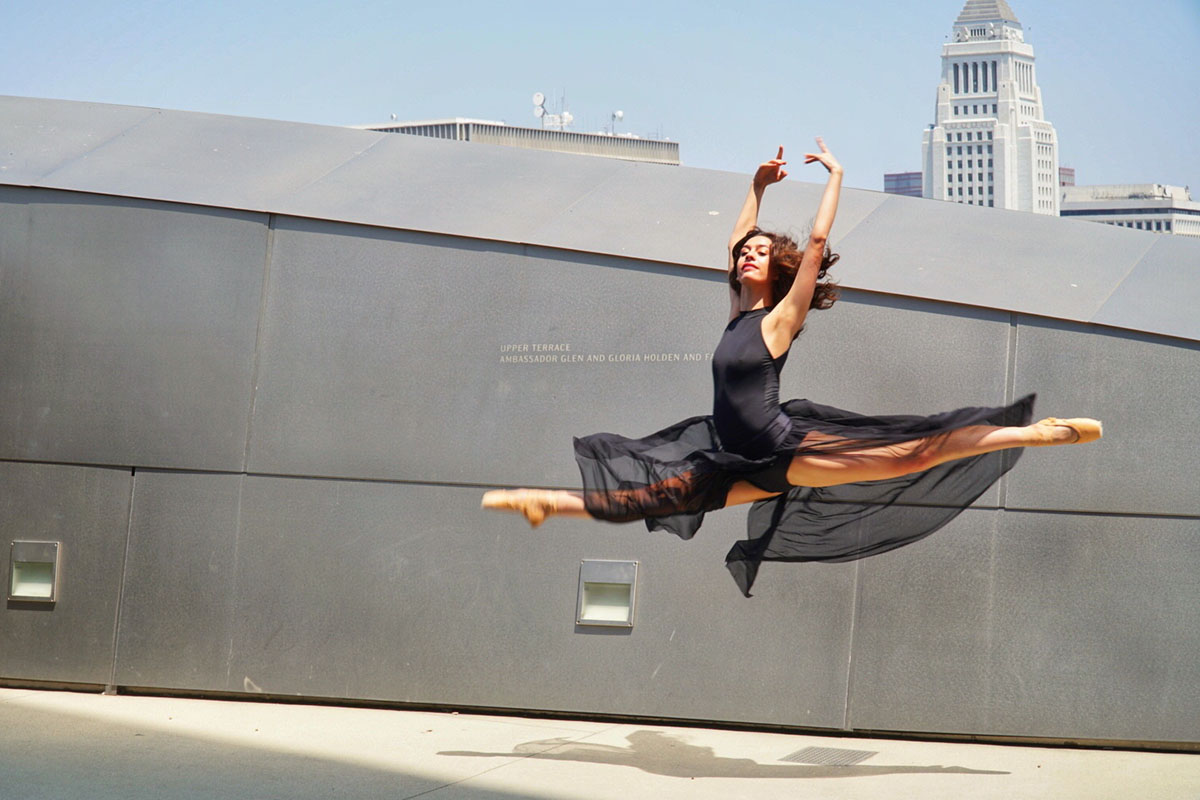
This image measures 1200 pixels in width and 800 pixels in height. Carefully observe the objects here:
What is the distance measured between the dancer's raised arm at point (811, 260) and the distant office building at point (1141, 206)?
106 m

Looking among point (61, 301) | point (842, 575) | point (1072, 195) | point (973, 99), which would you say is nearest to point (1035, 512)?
point (842, 575)

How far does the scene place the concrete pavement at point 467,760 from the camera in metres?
5.84

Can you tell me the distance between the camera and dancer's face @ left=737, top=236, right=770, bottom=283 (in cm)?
570

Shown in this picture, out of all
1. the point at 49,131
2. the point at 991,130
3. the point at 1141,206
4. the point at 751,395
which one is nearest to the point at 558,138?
the point at 1141,206

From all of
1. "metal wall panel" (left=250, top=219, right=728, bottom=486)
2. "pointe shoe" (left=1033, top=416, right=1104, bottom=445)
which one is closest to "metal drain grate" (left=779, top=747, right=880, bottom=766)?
"metal wall panel" (left=250, top=219, right=728, bottom=486)

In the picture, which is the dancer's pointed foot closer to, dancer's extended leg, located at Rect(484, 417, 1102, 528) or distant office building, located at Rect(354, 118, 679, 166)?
dancer's extended leg, located at Rect(484, 417, 1102, 528)

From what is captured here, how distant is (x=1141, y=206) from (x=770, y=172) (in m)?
136

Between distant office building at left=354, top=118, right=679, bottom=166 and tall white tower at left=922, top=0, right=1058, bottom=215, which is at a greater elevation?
tall white tower at left=922, top=0, right=1058, bottom=215

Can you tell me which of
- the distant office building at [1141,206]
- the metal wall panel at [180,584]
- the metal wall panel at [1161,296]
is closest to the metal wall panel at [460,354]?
the metal wall panel at [180,584]

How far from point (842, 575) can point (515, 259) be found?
9.31ft

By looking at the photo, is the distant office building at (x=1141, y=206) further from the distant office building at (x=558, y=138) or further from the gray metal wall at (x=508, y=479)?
the gray metal wall at (x=508, y=479)

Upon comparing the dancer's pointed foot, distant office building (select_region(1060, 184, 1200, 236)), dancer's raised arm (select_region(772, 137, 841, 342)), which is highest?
distant office building (select_region(1060, 184, 1200, 236))

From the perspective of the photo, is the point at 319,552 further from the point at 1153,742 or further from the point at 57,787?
the point at 1153,742

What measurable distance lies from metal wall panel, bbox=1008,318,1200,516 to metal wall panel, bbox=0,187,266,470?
5.00 meters
